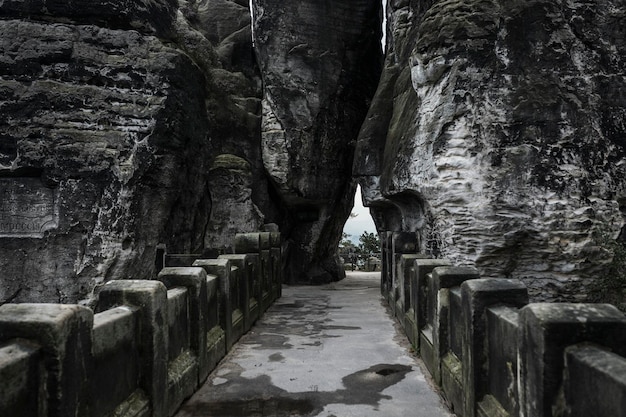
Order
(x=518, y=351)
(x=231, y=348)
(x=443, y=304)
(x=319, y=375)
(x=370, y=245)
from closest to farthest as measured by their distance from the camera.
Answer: (x=518, y=351) < (x=443, y=304) < (x=319, y=375) < (x=231, y=348) < (x=370, y=245)

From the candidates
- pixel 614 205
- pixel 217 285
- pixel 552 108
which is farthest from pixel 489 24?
pixel 217 285

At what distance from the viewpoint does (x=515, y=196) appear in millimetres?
7633

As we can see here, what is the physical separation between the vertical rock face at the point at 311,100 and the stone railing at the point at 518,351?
11008 millimetres

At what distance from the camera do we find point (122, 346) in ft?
11.4

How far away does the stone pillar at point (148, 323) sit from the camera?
12.4 ft

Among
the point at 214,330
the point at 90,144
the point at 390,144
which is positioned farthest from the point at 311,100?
the point at 214,330

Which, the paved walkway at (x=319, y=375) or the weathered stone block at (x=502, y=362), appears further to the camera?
the paved walkway at (x=319, y=375)

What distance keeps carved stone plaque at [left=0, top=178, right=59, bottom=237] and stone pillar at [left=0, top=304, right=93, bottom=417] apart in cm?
757

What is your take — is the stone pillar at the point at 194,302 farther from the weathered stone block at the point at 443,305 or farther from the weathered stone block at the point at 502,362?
the weathered stone block at the point at 502,362

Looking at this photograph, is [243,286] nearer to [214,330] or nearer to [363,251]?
[214,330]

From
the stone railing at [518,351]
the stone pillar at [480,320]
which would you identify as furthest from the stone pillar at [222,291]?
the stone pillar at [480,320]

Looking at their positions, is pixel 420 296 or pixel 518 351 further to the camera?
pixel 420 296

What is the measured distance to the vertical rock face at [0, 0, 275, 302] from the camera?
369 inches

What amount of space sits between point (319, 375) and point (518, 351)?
2.88 meters
